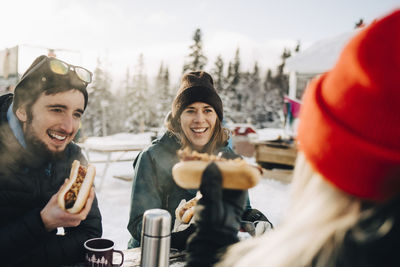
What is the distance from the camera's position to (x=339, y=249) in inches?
37.4

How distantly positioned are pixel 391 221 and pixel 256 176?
62 cm

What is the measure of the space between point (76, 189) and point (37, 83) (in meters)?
0.87

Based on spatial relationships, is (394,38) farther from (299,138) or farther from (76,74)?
(76,74)

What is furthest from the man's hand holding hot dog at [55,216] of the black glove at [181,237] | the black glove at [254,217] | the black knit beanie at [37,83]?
the black glove at [254,217]

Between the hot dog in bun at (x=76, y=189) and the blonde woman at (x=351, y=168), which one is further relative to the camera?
the hot dog in bun at (x=76, y=189)

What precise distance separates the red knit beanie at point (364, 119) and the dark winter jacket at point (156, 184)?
1.97 m

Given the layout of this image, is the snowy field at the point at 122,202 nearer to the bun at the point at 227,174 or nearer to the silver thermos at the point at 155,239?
the silver thermos at the point at 155,239

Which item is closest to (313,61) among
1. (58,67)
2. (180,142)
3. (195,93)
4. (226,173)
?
(195,93)

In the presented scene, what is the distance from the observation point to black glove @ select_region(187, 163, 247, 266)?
1.23m

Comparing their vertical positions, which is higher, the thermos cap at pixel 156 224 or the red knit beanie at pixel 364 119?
the red knit beanie at pixel 364 119

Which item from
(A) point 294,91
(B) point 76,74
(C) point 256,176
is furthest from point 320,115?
(A) point 294,91

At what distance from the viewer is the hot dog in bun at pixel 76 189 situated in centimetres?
201

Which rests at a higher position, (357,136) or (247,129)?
(357,136)

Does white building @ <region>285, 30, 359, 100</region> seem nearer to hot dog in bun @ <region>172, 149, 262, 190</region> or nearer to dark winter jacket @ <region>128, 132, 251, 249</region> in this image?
dark winter jacket @ <region>128, 132, 251, 249</region>
